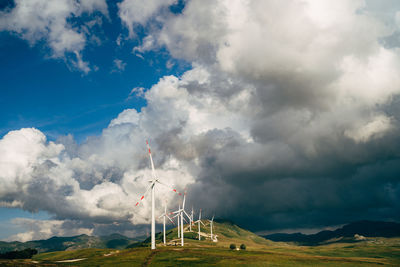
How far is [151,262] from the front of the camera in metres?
136

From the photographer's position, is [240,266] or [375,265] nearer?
[240,266]

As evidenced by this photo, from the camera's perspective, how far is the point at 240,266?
128m

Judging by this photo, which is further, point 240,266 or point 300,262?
point 300,262

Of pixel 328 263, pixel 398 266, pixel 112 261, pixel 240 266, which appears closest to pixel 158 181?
pixel 112 261

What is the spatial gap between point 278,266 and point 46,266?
95434 mm

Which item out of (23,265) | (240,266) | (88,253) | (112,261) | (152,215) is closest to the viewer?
(23,265)

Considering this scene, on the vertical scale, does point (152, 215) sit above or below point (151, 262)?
above

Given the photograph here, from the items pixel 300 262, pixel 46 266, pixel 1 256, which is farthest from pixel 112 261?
pixel 300 262

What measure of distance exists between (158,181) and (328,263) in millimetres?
100963

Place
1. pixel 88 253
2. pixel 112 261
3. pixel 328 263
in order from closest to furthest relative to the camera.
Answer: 1. pixel 112 261
2. pixel 328 263
3. pixel 88 253

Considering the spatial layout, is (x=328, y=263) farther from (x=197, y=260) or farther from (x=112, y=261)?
(x=112, y=261)

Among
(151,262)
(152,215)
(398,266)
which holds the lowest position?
(398,266)

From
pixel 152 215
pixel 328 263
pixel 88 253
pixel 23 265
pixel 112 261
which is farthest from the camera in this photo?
pixel 88 253

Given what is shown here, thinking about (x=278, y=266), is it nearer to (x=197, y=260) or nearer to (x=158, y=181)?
(x=197, y=260)
